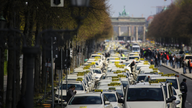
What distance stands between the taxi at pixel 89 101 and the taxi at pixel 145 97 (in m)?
1.34

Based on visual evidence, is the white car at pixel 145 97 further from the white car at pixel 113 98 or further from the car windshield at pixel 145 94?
the white car at pixel 113 98

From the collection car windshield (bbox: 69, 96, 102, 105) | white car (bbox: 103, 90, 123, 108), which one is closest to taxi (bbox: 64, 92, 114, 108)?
car windshield (bbox: 69, 96, 102, 105)

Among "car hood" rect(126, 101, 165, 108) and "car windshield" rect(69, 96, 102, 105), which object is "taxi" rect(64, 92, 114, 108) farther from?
"car hood" rect(126, 101, 165, 108)

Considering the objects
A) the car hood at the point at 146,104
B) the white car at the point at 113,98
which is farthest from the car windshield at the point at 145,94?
the white car at the point at 113,98

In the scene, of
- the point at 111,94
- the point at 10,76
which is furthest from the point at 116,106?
the point at 10,76

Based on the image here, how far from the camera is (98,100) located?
14.4m

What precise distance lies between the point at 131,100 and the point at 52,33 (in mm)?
5840

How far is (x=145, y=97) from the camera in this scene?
12.9 meters

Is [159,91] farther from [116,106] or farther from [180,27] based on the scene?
[180,27]

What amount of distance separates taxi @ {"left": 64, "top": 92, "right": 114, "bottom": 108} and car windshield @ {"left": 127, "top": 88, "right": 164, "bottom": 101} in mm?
1330

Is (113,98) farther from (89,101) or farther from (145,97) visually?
(145,97)

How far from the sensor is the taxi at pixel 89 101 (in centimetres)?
1395

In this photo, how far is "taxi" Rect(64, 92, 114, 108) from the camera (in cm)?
1395

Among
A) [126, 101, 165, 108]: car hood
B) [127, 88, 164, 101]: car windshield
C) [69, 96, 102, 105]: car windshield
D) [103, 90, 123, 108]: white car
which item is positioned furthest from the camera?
[103, 90, 123, 108]: white car
